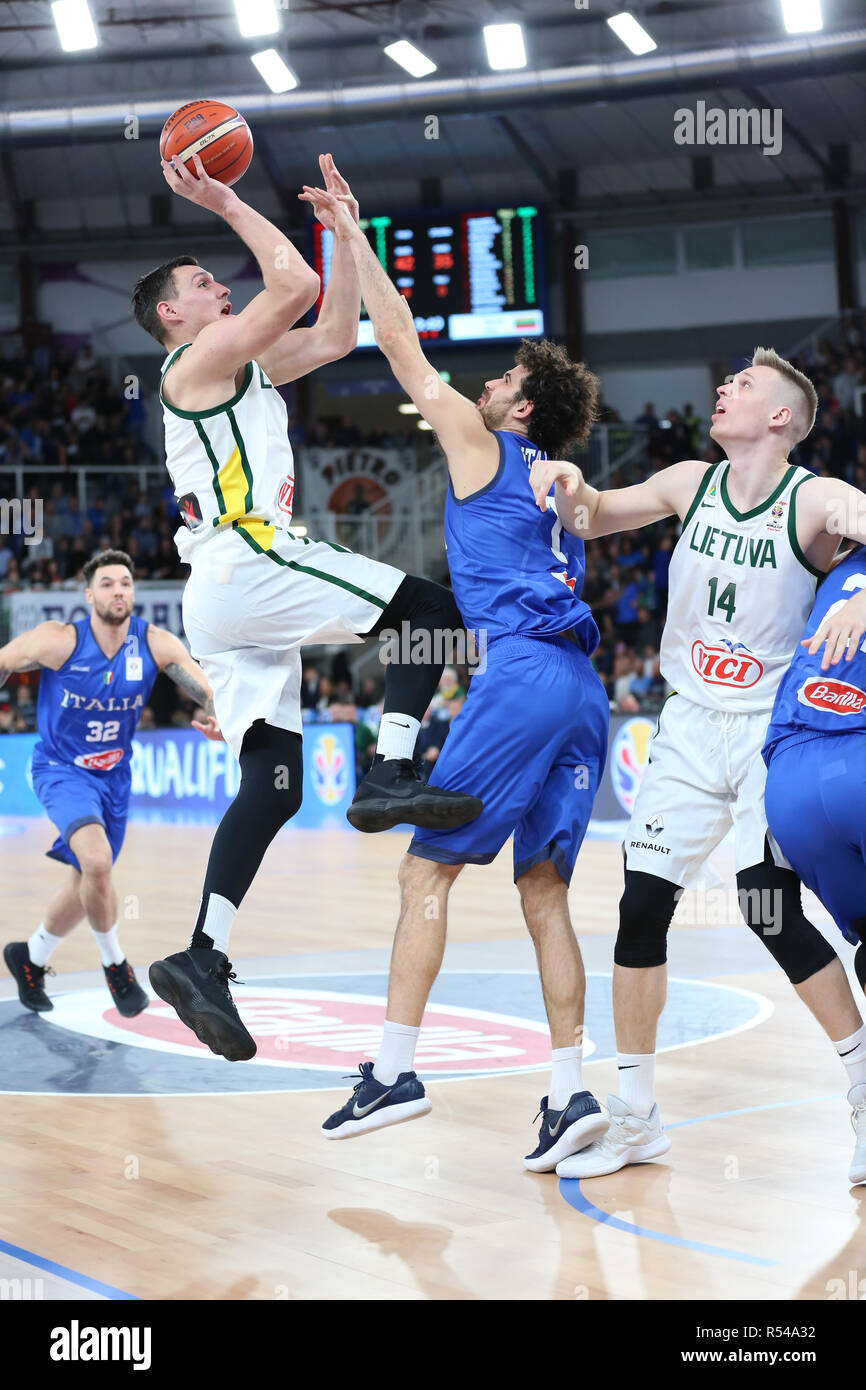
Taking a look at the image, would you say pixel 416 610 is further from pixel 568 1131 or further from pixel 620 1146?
pixel 620 1146

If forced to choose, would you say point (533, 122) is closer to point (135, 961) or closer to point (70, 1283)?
point (135, 961)

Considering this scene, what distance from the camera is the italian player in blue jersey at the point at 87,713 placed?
23.2ft

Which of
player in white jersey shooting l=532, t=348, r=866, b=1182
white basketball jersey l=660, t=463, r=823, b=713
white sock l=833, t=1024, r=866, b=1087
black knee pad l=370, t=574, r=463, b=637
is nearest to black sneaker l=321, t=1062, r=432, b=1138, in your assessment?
player in white jersey shooting l=532, t=348, r=866, b=1182

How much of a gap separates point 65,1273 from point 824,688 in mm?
2401

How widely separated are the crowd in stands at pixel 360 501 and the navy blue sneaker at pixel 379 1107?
1105cm

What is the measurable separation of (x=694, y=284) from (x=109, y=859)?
783 inches

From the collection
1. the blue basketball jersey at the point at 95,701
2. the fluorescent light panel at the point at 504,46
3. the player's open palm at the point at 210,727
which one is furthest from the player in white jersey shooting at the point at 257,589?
the fluorescent light panel at the point at 504,46

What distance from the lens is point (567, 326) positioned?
80.1 feet

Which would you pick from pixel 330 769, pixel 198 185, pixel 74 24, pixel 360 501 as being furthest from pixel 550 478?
pixel 360 501

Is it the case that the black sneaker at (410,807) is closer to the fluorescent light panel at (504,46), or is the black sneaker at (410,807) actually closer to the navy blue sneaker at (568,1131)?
the navy blue sneaker at (568,1131)

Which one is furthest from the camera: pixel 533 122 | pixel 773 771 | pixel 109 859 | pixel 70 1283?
pixel 533 122

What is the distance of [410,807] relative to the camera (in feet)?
13.6

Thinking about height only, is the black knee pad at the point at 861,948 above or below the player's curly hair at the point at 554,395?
below
